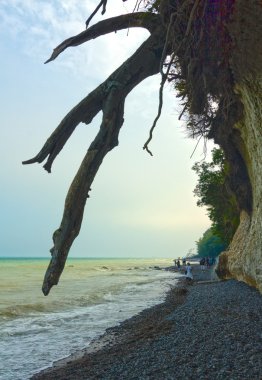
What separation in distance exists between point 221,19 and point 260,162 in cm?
347

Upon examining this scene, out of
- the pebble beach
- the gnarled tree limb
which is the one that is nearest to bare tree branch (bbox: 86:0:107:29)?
the gnarled tree limb

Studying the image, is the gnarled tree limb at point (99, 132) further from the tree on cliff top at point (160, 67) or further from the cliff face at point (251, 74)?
the cliff face at point (251, 74)

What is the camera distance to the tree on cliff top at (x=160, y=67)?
6461 millimetres

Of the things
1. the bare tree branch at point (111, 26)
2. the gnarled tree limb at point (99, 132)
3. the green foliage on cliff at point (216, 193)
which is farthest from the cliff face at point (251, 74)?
the green foliage on cliff at point (216, 193)

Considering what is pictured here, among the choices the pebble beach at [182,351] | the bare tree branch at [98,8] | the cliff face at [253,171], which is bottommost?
the pebble beach at [182,351]

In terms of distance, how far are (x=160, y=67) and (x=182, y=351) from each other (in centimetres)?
538

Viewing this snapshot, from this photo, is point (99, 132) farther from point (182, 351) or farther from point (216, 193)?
point (216, 193)

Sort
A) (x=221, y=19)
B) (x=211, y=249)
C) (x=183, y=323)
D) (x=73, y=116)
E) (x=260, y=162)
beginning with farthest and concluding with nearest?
(x=211, y=249)
(x=183, y=323)
(x=260, y=162)
(x=221, y=19)
(x=73, y=116)

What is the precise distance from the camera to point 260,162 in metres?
9.37

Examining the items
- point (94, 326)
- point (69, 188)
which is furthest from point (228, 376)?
point (94, 326)

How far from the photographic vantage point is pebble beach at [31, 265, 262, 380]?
5.48 meters

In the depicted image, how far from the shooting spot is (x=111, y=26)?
29.8 ft

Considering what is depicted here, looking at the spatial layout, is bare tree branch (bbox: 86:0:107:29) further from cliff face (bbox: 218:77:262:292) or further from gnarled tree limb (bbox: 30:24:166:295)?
cliff face (bbox: 218:77:262:292)

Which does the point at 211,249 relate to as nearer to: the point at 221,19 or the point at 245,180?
the point at 245,180
